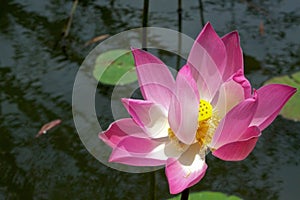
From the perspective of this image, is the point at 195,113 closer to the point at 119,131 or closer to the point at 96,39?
the point at 119,131

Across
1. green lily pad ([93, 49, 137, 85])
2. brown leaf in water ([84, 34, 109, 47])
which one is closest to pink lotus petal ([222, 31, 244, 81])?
green lily pad ([93, 49, 137, 85])

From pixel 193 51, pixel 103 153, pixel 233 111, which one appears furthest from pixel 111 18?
pixel 233 111

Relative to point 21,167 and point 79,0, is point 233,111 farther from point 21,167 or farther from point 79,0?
point 79,0

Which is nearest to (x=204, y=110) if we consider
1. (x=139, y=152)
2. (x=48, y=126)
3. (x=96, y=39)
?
(x=139, y=152)

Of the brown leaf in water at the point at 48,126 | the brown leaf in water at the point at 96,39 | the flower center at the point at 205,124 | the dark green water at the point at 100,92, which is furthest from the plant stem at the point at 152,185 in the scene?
the brown leaf in water at the point at 96,39

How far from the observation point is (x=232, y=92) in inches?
30.6

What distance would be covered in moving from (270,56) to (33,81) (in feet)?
2.73

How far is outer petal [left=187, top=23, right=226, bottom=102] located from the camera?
0.81 m

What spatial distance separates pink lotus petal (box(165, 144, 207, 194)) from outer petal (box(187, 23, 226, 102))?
11 centimetres

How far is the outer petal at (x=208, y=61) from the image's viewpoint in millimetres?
806

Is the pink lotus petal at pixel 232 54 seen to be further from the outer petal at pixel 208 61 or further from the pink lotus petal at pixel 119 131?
the pink lotus petal at pixel 119 131

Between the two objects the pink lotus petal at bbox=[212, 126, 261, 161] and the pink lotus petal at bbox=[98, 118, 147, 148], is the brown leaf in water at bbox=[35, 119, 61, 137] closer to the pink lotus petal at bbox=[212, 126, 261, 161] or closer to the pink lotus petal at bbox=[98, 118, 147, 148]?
the pink lotus petal at bbox=[98, 118, 147, 148]

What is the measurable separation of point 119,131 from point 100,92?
928mm

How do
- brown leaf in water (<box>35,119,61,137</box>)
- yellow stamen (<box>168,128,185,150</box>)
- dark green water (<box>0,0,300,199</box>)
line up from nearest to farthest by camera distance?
yellow stamen (<box>168,128,185,150</box>), dark green water (<box>0,0,300,199</box>), brown leaf in water (<box>35,119,61,137</box>)
